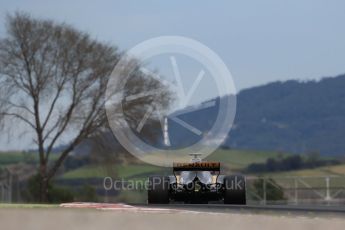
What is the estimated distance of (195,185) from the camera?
27.6 meters

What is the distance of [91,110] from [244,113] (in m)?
51.4

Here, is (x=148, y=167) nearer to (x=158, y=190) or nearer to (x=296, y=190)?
(x=296, y=190)

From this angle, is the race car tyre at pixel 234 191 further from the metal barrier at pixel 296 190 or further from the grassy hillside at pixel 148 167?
the grassy hillside at pixel 148 167

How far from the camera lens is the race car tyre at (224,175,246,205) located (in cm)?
2689

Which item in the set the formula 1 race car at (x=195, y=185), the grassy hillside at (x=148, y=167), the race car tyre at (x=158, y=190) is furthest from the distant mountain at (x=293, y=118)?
the race car tyre at (x=158, y=190)

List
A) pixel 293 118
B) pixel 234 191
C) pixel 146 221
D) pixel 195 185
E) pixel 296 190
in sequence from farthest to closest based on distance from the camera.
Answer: pixel 293 118 → pixel 296 190 → pixel 195 185 → pixel 234 191 → pixel 146 221

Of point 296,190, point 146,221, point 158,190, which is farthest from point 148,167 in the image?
point 146,221

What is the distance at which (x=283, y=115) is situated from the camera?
112 meters

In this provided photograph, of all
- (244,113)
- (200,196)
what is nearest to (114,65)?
(200,196)

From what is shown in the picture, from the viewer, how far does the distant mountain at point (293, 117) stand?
94.4m

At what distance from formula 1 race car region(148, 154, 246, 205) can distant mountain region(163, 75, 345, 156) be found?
57.4 meters

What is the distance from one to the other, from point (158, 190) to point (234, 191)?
222 cm

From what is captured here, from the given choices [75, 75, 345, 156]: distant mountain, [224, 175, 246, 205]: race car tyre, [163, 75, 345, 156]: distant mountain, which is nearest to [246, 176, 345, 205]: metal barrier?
[224, 175, 246, 205]: race car tyre

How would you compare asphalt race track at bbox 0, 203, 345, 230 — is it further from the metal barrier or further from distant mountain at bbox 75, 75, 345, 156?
distant mountain at bbox 75, 75, 345, 156
